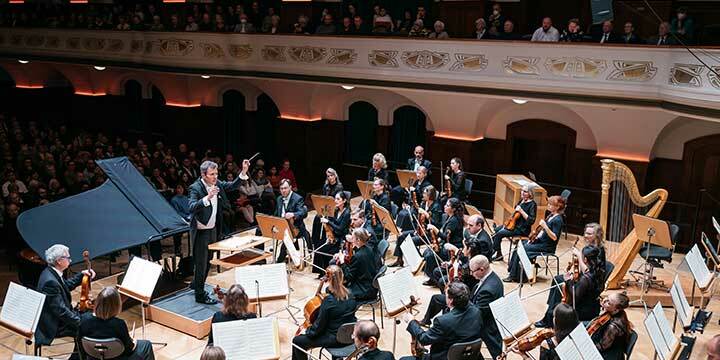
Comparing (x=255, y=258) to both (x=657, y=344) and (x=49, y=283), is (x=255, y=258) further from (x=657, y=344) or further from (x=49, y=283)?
(x=657, y=344)

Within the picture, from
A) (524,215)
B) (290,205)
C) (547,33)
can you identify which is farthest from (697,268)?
(547,33)

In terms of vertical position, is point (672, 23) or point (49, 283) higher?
point (672, 23)

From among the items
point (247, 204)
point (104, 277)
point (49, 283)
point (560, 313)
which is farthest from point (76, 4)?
point (560, 313)

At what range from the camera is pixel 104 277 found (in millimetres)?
10406

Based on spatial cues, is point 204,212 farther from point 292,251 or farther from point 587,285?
point 587,285

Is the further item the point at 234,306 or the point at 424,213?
the point at 424,213

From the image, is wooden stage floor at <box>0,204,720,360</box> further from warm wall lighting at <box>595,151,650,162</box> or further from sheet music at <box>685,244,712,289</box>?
warm wall lighting at <box>595,151,650,162</box>

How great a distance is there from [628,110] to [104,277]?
10.3m

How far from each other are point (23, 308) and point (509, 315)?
476cm

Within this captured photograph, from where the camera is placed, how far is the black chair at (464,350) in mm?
5625

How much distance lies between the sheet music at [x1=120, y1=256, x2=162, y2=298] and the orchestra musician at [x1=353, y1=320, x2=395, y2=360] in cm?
287

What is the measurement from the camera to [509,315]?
6.11 m

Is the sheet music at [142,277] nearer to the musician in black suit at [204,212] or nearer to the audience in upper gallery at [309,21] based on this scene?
the musician in black suit at [204,212]

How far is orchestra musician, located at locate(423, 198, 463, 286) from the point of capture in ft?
31.1
